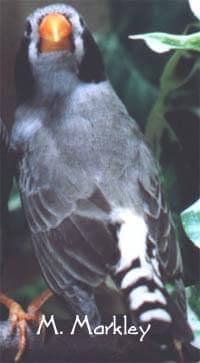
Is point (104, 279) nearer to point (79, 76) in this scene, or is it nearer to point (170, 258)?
point (170, 258)

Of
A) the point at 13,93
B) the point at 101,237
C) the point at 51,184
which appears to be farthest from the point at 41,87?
the point at 101,237

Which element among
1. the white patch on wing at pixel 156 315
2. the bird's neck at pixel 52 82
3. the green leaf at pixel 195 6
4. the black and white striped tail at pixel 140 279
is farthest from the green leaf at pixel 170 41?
the white patch on wing at pixel 156 315

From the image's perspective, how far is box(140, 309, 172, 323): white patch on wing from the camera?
1.22 meters

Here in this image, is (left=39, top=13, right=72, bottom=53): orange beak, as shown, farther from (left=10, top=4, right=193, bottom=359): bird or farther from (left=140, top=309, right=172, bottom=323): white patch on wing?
(left=140, top=309, right=172, bottom=323): white patch on wing

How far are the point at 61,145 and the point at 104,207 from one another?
14 cm

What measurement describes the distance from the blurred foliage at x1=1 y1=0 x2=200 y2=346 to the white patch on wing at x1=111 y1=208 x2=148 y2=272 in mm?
151

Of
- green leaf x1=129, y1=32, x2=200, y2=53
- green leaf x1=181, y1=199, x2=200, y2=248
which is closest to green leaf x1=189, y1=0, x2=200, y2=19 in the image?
green leaf x1=129, y1=32, x2=200, y2=53

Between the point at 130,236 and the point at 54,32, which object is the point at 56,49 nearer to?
the point at 54,32

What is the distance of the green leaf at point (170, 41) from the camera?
1.31 m

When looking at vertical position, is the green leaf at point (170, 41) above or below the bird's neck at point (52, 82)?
above

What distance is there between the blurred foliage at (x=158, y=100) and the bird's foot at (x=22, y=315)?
0.09 ft

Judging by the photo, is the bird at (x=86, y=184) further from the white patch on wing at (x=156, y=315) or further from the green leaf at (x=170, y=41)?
the green leaf at (x=170, y=41)

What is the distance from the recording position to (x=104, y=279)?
1275mm

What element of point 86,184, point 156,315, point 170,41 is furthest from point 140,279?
point 170,41
